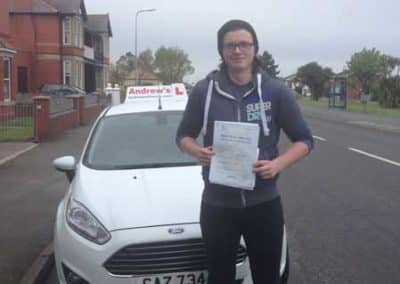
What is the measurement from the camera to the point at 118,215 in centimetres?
458

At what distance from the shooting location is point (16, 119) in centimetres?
2217

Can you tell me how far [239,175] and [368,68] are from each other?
2670 inches

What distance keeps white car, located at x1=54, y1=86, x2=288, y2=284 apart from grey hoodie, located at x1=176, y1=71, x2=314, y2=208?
0.85 meters

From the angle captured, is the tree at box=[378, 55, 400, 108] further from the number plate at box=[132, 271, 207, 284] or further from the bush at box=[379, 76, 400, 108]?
the number plate at box=[132, 271, 207, 284]

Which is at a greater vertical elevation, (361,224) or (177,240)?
(177,240)

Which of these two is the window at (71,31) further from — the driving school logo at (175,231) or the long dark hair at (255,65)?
the long dark hair at (255,65)

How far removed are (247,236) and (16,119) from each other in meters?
19.6

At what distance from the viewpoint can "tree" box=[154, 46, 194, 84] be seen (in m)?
97.9

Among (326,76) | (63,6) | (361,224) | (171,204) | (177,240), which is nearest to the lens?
(177,240)

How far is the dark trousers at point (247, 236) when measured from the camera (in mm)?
3590

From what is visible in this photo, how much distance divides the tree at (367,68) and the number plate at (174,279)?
2547 inches

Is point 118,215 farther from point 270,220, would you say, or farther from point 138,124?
point 138,124

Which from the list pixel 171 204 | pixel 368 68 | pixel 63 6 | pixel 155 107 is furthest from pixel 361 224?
pixel 368 68

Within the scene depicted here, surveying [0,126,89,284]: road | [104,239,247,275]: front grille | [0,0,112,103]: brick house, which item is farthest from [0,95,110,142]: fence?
[0,0,112,103]: brick house
